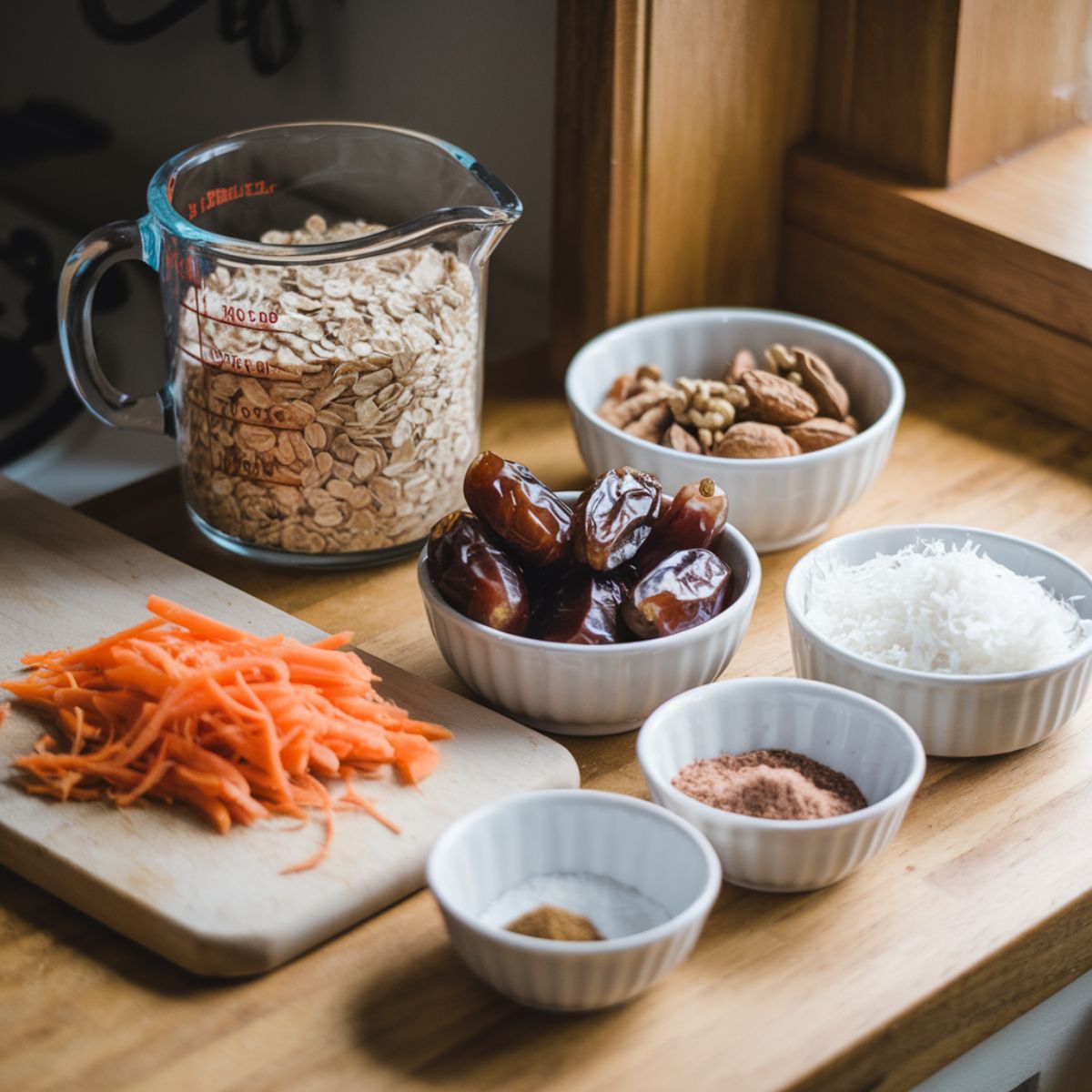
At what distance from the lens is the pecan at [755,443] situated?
1.13m

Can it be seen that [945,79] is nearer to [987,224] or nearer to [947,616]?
[987,224]

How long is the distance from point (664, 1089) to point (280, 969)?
207 millimetres

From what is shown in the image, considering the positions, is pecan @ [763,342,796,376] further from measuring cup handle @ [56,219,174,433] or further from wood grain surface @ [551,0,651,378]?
measuring cup handle @ [56,219,174,433]

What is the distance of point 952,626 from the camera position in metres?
0.92

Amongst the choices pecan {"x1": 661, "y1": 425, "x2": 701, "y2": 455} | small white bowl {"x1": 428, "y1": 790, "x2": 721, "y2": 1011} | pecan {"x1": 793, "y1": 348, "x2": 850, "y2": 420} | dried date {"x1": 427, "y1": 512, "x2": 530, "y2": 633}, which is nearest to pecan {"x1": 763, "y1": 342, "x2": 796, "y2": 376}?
pecan {"x1": 793, "y1": 348, "x2": 850, "y2": 420}

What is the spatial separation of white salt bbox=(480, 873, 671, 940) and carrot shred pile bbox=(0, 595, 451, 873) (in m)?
0.09

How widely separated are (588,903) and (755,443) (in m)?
0.45

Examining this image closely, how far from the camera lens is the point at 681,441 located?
116 cm

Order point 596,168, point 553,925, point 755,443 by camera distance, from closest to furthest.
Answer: point 553,925 < point 755,443 < point 596,168

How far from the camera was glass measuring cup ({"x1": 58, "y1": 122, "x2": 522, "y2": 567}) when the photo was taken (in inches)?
40.6

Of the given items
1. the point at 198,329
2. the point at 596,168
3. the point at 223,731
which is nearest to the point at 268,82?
the point at 596,168

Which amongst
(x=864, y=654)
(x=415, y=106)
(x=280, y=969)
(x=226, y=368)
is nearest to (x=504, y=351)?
(x=415, y=106)

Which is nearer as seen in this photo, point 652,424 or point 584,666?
point 584,666

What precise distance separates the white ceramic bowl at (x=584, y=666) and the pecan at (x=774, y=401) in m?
0.22
